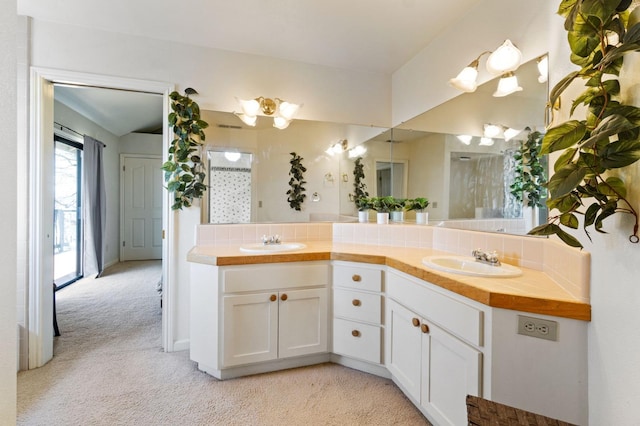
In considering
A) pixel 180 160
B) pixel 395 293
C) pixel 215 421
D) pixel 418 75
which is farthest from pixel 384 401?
pixel 418 75

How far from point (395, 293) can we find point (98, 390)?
198cm

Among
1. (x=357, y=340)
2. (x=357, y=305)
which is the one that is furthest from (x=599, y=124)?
(x=357, y=340)

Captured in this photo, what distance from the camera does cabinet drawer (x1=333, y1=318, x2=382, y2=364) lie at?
6.62 feet

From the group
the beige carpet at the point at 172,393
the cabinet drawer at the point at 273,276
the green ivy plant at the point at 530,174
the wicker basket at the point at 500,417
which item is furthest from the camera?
the cabinet drawer at the point at 273,276

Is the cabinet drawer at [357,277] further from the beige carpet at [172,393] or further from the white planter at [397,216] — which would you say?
the white planter at [397,216]

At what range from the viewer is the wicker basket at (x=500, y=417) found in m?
0.89

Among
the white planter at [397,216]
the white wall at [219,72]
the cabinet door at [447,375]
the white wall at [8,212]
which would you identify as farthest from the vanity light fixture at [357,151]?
the white wall at [8,212]

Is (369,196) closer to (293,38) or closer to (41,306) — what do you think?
(293,38)

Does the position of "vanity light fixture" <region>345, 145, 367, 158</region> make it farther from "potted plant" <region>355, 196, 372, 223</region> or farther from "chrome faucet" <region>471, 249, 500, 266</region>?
"chrome faucet" <region>471, 249, 500, 266</region>

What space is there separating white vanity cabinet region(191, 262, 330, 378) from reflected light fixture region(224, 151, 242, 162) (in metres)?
0.95

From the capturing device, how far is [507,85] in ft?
5.66

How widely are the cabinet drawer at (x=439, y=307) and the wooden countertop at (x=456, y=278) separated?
0.19 ft

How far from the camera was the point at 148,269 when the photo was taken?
205 inches

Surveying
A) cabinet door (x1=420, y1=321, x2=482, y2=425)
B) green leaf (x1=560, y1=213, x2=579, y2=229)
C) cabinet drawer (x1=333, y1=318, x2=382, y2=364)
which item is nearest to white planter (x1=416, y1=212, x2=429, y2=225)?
cabinet drawer (x1=333, y1=318, x2=382, y2=364)
